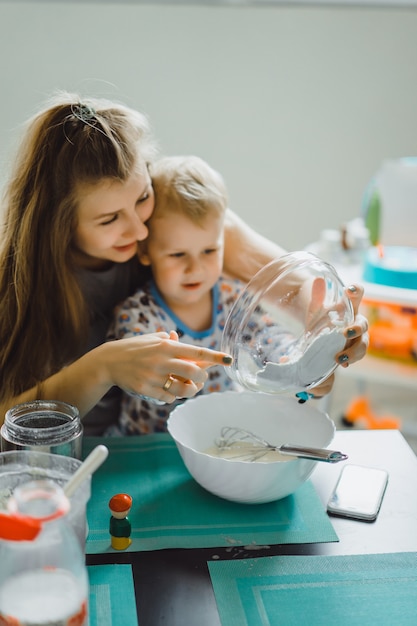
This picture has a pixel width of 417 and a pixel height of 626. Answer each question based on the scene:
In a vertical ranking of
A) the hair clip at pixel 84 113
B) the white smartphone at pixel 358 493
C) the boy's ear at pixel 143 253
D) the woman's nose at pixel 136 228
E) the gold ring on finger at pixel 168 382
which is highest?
the hair clip at pixel 84 113

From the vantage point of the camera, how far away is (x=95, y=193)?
4.32ft

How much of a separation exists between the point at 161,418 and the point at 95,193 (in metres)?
0.44

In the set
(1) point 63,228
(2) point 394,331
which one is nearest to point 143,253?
(1) point 63,228

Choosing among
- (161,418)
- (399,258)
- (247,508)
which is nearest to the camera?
(247,508)

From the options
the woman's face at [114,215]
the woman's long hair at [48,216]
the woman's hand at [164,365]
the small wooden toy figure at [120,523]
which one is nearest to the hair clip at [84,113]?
the woman's long hair at [48,216]

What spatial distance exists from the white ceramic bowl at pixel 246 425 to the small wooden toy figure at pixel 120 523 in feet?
0.36

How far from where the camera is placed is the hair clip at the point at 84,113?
1305mm

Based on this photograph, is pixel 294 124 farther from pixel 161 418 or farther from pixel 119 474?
pixel 119 474

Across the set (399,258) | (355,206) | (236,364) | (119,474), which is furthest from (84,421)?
(355,206)

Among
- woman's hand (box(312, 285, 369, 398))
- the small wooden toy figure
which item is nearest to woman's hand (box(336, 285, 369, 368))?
woman's hand (box(312, 285, 369, 398))

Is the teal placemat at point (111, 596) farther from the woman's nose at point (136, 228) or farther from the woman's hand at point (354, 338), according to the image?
the woman's nose at point (136, 228)

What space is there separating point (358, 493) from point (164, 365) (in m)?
0.33

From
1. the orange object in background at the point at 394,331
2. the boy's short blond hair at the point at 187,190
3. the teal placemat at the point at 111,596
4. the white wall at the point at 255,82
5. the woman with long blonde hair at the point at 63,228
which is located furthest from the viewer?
the white wall at the point at 255,82

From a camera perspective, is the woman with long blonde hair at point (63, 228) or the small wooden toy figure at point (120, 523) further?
the woman with long blonde hair at point (63, 228)
